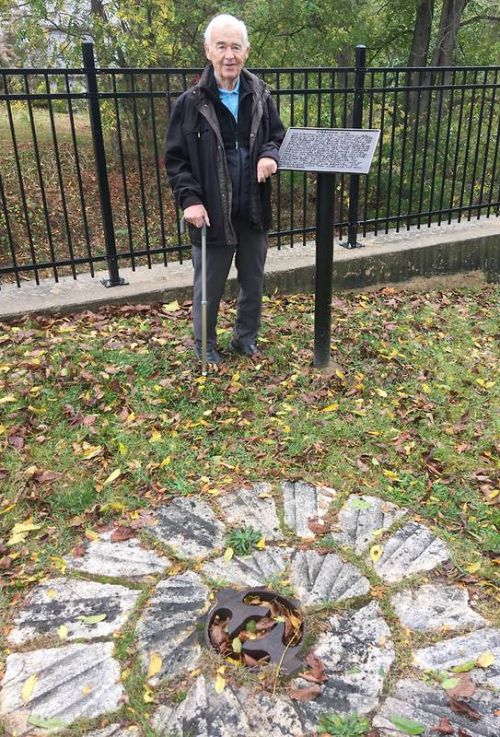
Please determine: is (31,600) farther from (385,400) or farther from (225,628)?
(385,400)

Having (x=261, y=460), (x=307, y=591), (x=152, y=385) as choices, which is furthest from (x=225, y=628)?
(x=152, y=385)

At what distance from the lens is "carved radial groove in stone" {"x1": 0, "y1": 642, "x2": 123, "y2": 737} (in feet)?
7.08

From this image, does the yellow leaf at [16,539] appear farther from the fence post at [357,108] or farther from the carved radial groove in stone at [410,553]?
the fence post at [357,108]

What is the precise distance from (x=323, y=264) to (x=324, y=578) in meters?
2.17

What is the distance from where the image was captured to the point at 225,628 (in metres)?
2.42

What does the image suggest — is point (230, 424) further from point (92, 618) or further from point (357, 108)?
point (357, 108)

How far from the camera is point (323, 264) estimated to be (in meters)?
4.20

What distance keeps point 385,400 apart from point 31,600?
8.04ft

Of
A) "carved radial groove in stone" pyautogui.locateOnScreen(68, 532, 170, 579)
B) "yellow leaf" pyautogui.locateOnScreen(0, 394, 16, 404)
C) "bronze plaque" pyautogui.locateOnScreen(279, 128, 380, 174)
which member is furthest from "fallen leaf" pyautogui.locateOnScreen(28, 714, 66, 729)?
"bronze plaque" pyautogui.locateOnScreen(279, 128, 380, 174)

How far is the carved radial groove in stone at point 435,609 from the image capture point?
8.21 ft

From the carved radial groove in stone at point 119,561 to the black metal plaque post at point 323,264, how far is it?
2.04 metres

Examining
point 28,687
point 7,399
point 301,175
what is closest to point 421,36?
point 301,175

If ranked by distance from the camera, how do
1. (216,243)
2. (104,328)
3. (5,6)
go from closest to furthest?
(216,243), (104,328), (5,6)

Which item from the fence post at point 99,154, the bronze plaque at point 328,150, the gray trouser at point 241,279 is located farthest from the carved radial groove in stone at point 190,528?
the fence post at point 99,154
